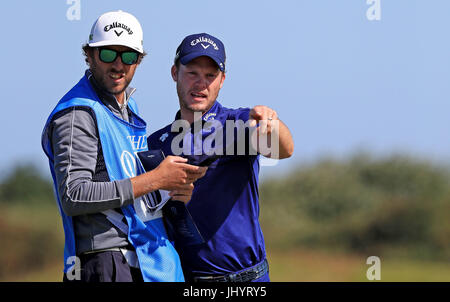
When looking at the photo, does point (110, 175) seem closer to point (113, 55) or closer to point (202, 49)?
point (113, 55)

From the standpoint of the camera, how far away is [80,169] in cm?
536

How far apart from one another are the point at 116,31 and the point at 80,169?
1205 millimetres

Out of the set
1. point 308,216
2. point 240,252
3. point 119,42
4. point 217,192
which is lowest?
point 308,216

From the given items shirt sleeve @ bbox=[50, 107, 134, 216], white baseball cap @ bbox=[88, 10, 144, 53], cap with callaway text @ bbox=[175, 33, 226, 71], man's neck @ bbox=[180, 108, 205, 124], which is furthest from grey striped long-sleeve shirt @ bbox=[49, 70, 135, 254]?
cap with callaway text @ bbox=[175, 33, 226, 71]

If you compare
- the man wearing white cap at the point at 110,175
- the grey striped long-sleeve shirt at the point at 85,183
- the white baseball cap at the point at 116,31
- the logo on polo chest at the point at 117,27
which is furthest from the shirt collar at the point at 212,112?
the grey striped long-sleeve shirt at the point at 85,183

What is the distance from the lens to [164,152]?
6.25 meters

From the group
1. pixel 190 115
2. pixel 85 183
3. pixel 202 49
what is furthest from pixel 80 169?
pixel 202 49

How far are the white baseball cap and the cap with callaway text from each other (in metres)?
0.60

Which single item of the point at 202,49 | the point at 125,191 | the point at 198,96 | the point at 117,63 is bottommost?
the point at 125,191

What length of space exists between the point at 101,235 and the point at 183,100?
5.16ft

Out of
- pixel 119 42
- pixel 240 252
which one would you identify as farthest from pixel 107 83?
pixel 240 252

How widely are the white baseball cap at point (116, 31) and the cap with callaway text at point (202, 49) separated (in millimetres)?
601
